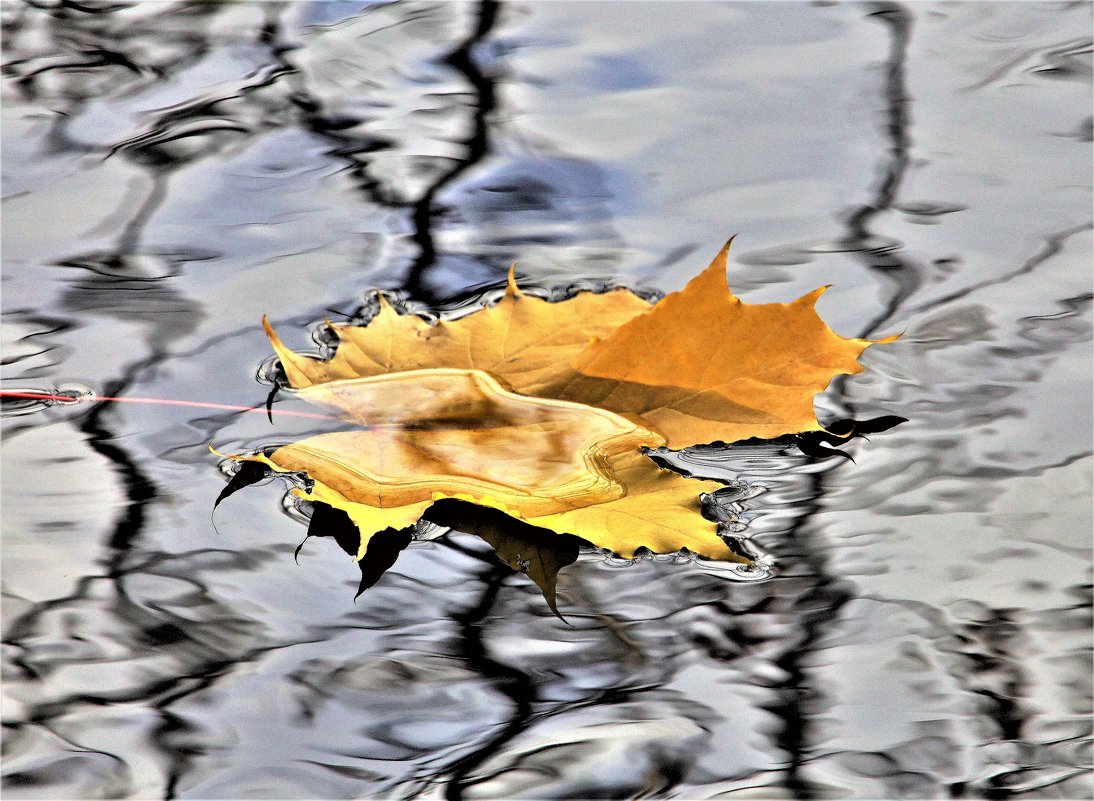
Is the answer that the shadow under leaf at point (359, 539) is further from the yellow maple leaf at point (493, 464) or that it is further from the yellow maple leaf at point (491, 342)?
the yellow maple leaf at point (491, 342)

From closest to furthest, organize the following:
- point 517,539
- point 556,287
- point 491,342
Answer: point 517,539
point 491,342
point 556,287

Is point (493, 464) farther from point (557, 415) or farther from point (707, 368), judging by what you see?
point (707, 368)

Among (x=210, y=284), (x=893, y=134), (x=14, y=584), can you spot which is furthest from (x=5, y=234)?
(x=893, y=134)

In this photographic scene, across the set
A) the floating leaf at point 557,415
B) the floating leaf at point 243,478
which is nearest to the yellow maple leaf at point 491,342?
the floating leaf at point 557,415

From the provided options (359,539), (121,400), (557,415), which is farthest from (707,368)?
(121,400)

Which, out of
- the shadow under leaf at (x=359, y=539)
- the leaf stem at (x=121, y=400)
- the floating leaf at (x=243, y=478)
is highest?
the leaf stem at (x=121, y=400)

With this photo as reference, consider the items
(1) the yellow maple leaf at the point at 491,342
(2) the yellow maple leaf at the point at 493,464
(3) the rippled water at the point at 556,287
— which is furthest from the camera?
(1) the yellow maple leaf at the point at 491,342
